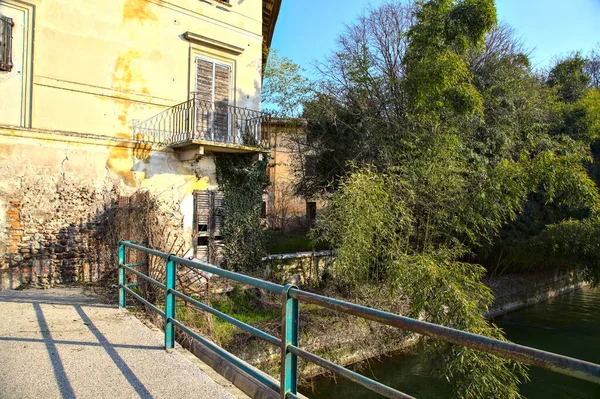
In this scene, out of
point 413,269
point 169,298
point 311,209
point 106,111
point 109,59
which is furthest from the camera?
point 311,209

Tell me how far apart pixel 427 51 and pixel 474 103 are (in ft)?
6.00

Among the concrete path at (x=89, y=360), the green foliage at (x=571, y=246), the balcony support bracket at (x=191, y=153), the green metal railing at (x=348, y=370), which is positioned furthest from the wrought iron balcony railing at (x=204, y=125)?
the green foliage at (x=571, y=246)

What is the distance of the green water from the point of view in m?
8.23

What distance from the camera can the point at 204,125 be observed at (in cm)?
1065

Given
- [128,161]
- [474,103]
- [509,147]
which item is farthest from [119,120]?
[509,147]

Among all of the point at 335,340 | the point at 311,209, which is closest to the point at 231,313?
the point at 335,340

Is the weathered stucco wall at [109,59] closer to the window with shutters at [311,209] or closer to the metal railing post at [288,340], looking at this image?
the metal railing post at [288,340]

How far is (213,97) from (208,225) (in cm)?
330

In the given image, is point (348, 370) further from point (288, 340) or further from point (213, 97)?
point (213, 97)

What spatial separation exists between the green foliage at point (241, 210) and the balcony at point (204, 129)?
501 millimetres

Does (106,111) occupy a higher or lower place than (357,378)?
higher

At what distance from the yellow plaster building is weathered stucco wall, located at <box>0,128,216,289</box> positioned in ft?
0.07

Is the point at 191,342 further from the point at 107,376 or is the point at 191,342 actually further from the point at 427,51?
the point at 427,51

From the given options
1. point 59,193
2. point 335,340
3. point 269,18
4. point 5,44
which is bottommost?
point 335,340
